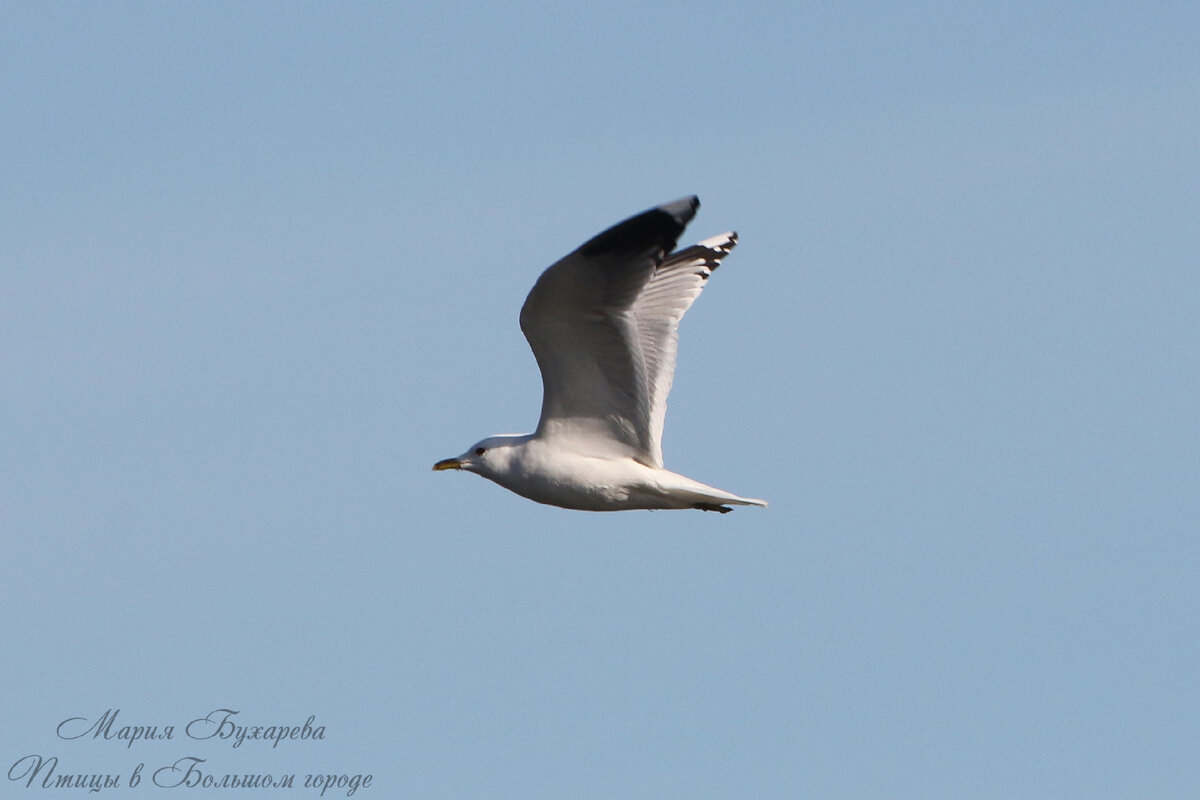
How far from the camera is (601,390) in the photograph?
15383mm

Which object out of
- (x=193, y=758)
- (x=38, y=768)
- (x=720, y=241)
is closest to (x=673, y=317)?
(x=720, y=241)

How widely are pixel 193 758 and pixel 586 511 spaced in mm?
3926

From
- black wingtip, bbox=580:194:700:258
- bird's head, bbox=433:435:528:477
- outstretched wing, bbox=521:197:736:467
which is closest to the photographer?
black wingtip, bbox=580:194:700:258

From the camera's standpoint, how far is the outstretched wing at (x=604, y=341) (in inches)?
558

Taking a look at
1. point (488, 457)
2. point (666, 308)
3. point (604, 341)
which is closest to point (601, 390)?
point (604, 341)

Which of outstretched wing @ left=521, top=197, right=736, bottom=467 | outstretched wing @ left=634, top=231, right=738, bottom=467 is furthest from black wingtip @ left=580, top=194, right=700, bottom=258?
outstretched wing @ left=634, top=231, right=738, bottom=467

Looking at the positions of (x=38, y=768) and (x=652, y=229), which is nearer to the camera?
(x=652, y=229)

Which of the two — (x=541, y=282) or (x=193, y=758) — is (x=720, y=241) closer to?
(x=541, y=282)

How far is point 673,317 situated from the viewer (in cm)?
1742

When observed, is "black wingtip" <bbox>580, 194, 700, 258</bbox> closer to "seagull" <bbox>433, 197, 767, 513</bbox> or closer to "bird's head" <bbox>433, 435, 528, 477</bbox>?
"seagull" <bbox>433, 197, 767, 513</bbox>

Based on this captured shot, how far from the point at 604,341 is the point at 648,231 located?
3.77 ft

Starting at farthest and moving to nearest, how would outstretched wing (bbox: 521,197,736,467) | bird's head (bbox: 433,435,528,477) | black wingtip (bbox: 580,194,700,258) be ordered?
bird's head (bbox: 433,435,528,477), outstretched wing (bbox: 521,197,736,467), black wingtip (bbox: 580,194,700,258)

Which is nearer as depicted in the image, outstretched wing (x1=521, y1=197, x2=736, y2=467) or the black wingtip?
the black wingtip

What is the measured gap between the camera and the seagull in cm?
1425
